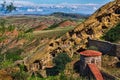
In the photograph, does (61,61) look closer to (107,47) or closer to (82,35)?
(107,47)

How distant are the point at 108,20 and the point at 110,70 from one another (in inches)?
690

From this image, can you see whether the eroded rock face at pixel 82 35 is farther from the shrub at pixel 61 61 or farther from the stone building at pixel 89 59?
the stone building at pixel 89 59

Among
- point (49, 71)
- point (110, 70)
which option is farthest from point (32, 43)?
point (110, 70)

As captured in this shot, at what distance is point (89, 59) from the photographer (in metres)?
75.9

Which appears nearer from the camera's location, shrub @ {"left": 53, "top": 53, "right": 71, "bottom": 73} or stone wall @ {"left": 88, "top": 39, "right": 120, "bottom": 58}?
stone wall @ {"left": 88, "top": 39, "right": 120, "bottom": 58}

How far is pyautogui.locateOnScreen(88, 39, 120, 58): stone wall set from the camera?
76.5 m

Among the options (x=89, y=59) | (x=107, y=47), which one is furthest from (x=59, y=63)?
(x=107, y=47)

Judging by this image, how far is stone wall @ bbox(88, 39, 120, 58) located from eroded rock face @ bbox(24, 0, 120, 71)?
335cm

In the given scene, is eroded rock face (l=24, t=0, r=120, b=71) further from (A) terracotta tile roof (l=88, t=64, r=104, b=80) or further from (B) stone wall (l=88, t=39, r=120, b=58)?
(A) terracotta tile roof (l=88, t=64, r=104, b=80)

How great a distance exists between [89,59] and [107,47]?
17.4 feet

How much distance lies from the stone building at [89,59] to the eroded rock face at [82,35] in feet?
29.4

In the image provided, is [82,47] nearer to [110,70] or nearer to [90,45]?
[90,45]

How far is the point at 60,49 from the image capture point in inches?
3447

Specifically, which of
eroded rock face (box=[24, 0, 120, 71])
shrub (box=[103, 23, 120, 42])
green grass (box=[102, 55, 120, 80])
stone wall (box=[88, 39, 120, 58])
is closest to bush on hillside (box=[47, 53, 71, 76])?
eroded rock face (box=[24, 0, 120, 71])
